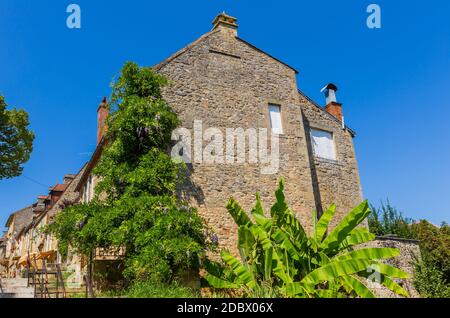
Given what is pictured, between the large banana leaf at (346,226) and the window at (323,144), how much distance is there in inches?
253

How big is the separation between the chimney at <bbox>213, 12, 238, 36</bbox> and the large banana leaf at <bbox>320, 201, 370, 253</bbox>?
8.85m

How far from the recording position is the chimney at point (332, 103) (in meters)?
20.0

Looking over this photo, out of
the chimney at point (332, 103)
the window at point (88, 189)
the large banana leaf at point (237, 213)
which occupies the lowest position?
the large banana leaf at point (237, 213)

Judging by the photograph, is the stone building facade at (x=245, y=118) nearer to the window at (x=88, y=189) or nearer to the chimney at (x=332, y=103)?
the chimney at (x=332, y=103)

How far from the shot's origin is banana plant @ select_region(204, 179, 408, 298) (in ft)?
34.6

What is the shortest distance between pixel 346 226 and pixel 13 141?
57.0ft

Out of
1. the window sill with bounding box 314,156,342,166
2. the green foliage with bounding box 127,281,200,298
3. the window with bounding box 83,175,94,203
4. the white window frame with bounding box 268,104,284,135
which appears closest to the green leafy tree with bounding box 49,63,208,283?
the green foliage with bounding box 127,281,200,298

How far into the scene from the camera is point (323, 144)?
720 inches

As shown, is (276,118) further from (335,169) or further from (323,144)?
(335,169)

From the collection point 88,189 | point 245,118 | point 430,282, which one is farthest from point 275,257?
point 88,189

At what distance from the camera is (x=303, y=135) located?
53.7 ft

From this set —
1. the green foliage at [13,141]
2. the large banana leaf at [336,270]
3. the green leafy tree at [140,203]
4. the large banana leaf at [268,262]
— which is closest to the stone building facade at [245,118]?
the green leafy tree at [140,203]

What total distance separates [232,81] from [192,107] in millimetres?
2275
